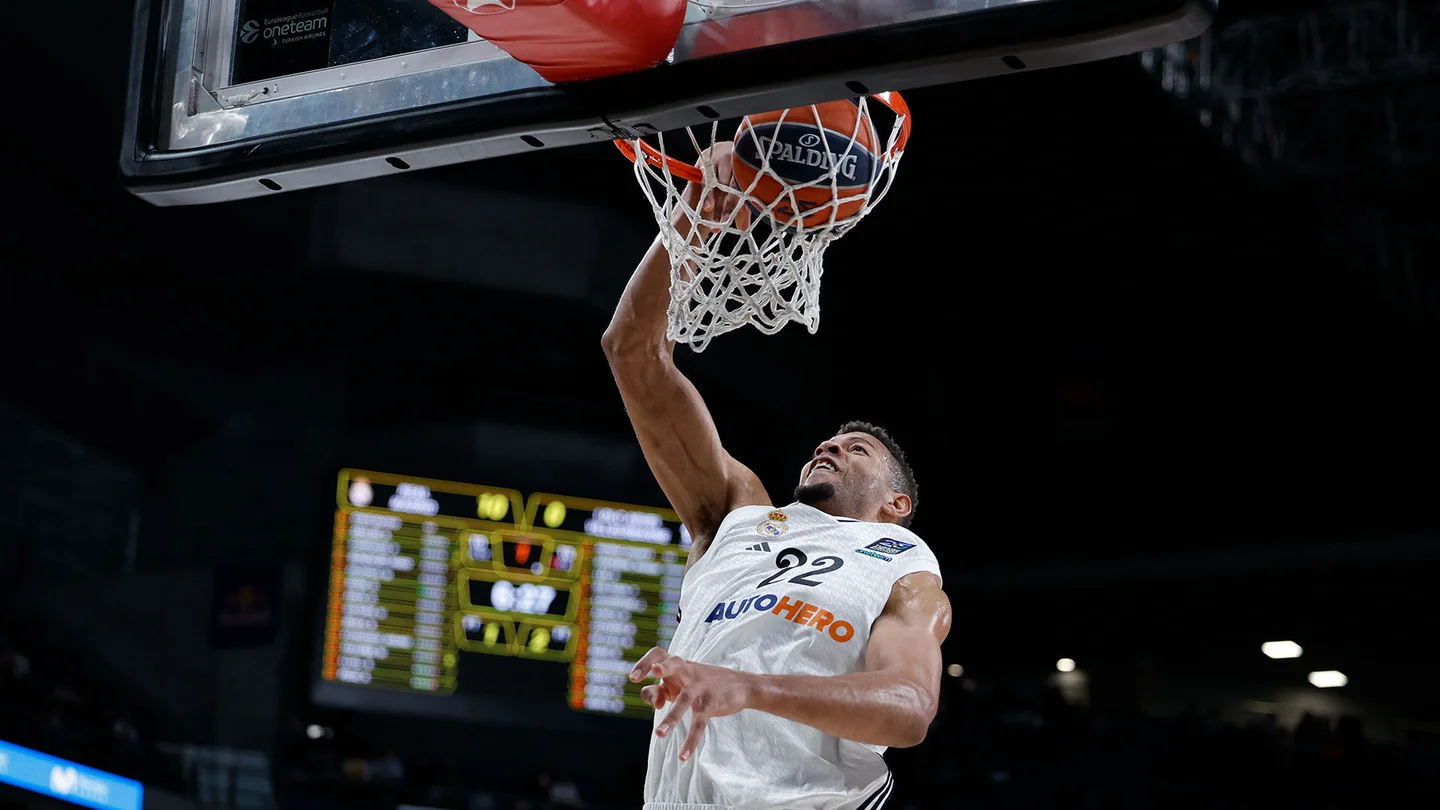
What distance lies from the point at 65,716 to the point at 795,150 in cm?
710

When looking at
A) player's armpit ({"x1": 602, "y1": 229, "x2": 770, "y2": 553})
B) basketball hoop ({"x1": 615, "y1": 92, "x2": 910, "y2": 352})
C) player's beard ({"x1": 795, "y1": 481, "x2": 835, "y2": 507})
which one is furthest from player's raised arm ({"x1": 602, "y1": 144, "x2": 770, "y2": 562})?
basketball hoop ({"x1": 615, "y1": 92, "x2": 910, "y2": 352})

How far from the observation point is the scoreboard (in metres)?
8.55

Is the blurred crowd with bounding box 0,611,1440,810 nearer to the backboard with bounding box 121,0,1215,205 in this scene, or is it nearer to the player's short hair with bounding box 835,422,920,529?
the player's short hair with bounding box 835,422,920,529

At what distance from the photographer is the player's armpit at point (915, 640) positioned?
2680 mm

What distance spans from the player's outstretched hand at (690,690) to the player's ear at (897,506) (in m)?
1.40

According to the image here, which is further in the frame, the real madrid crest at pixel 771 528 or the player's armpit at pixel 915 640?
the real madrid crest at pixel 771 528

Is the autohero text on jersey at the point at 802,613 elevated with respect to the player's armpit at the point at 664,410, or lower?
lower

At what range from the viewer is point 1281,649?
1057cm

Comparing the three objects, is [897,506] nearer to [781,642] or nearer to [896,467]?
[896,467]

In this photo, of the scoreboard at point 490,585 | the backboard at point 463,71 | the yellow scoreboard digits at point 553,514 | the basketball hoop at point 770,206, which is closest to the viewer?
the backboard at point 463,71

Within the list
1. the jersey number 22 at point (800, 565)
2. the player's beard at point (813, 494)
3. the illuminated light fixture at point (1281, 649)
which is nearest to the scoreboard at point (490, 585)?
the illuminated light fixture at point (1281, 649)

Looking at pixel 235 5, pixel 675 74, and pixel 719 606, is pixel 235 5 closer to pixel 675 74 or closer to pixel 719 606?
pixel 675 74

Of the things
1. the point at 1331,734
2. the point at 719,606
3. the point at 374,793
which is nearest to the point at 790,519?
the point at 719,606

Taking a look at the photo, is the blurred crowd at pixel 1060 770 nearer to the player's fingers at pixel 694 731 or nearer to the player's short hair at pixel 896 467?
the player's short hair at pixel 896 467
